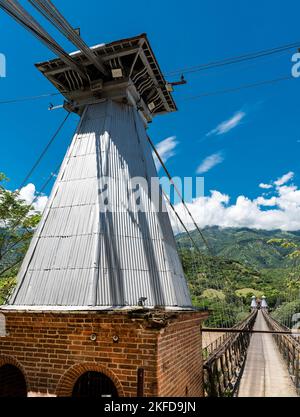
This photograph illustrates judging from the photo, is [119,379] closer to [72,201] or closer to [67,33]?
[72,201]

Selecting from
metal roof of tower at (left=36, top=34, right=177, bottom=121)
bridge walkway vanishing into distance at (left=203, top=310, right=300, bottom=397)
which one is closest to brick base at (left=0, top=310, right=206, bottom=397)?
bridge walkway vanishing into distance at (left=203, top=310, right=300, bottom=397)

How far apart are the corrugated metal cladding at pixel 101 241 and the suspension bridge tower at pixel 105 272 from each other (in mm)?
21

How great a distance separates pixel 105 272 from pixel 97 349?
4.29 feet

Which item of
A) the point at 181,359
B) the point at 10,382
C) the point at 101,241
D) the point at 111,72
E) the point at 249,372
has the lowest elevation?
the point at 249,372

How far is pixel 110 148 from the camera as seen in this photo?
7.00 metres

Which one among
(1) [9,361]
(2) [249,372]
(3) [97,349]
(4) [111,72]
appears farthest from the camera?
(2) [249,372]

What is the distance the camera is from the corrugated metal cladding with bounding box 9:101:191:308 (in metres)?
5.15

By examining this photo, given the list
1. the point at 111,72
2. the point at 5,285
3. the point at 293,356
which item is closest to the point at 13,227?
the point at 5,285

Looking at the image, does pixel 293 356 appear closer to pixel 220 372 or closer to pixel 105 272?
pixel 220 372

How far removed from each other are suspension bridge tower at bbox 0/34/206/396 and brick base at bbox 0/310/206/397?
0.05 ft

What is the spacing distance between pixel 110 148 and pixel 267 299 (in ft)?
326

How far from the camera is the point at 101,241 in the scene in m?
5.52

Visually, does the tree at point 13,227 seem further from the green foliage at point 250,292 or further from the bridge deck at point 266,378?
the green foliage at point 250,292

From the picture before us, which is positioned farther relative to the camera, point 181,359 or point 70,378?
point 181,359
